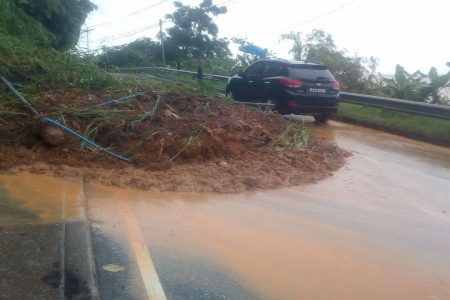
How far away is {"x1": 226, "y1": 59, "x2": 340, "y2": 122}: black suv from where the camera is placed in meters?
11.8

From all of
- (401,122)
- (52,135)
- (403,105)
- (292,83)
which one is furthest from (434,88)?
(52,135)

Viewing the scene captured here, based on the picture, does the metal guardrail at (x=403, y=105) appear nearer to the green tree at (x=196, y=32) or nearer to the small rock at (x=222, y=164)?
the small rock at (x=222, y=164)

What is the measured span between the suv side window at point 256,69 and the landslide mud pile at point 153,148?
5.00 m

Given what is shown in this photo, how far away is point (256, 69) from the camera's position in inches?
537

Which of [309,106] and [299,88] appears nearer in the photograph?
[299,88]

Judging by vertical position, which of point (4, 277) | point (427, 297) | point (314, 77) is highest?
point (314, 77)

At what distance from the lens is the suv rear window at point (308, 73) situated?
39.3ft

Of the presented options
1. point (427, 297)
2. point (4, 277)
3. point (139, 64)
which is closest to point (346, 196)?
point (427, 297)

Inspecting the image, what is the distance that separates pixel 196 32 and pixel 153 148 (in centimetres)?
2686

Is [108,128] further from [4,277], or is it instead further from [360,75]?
[360,75]

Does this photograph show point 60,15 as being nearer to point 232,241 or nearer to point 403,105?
point 403,105

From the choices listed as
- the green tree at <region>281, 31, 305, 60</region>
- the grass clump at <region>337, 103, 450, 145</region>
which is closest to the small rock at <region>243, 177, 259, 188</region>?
the grass clump at <region>337, 103, 450, 145</region>

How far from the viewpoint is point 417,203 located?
621 cm

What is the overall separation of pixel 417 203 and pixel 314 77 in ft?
21.0
